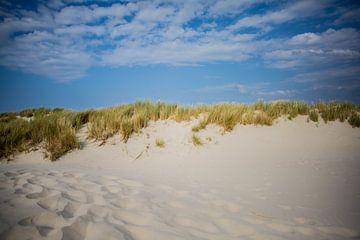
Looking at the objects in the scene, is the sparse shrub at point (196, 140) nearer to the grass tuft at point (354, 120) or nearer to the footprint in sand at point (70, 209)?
the footprint in sand at point (70, 209)

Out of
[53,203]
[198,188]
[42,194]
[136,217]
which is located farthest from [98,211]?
[198,188]

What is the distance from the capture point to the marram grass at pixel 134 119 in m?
7.64

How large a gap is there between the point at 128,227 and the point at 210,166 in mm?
3951

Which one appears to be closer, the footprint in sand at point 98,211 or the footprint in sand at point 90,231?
the footprint in sand at point 90,231

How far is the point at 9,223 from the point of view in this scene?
2678 millimetres

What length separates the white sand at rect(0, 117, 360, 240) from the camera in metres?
3.12

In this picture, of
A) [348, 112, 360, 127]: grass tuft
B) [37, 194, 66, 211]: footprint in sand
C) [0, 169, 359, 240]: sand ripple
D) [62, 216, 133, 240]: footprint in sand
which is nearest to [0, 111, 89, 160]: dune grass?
[0, 169, 359, 240]: sand ripple

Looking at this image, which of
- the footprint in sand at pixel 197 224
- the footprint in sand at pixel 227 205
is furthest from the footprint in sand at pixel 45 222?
the footprint in sand at pixel 227 205

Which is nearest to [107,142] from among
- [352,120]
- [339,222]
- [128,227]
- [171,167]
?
[171,167]

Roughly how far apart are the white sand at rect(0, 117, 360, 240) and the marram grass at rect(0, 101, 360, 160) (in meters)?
0.29

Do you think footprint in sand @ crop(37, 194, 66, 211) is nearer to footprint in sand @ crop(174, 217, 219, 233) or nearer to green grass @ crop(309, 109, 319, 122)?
footprint in sand @ crop(174, 217, 219, 233)

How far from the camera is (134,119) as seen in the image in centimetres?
865

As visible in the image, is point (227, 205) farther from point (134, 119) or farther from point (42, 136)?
point (42, 136)

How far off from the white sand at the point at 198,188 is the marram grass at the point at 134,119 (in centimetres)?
29
